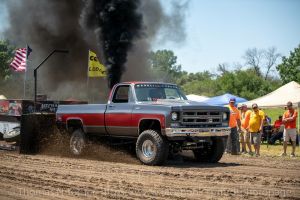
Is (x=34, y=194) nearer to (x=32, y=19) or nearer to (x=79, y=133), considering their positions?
(x=79, y=133)

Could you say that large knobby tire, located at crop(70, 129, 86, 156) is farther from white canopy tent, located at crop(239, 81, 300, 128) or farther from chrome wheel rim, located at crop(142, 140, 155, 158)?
white canopy tent, located at crop(239, 81, 300, 128)

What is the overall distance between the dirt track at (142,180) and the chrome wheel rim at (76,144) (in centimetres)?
138

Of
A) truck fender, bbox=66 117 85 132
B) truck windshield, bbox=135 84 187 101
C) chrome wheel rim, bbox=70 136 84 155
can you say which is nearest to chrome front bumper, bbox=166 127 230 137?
truck windshield, bbox=135 84 187 101

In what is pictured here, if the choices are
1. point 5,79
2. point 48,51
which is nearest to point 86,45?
point 48,51

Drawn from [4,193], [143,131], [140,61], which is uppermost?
[140,61]

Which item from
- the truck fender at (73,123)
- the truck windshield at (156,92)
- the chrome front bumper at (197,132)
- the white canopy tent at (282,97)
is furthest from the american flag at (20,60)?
the chrome front bumper at (197,132)

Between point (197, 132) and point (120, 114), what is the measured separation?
6.27 ft

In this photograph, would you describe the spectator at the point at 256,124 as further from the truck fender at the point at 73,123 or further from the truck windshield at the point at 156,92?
the truck fender at the point at 73,123

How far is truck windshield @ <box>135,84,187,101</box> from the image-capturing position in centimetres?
1109

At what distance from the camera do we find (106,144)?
1185cm

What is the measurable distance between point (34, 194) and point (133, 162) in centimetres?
445

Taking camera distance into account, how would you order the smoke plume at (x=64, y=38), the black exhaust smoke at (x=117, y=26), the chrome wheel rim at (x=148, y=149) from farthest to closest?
the smoke plume at (x=64, y=38) → the black exhaust smoke at (x=117, y=26) → the chrome wheel rim at (x=148, y=149)

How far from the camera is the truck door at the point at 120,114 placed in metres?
10.8

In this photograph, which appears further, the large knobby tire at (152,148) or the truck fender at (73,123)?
the truck fender at (73,123)
